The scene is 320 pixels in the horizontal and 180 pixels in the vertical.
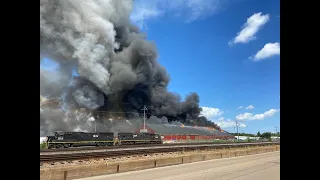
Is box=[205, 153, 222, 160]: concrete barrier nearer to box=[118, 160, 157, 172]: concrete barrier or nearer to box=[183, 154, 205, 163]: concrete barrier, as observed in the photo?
box=[183, 154, 205, 163]: concrete barrier

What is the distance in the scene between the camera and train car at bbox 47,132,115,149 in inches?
1572

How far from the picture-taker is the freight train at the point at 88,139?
40.2 m

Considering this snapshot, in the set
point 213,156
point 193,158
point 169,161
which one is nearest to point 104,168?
point 169,161

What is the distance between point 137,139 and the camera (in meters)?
52.2

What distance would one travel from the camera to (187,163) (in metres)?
24.9

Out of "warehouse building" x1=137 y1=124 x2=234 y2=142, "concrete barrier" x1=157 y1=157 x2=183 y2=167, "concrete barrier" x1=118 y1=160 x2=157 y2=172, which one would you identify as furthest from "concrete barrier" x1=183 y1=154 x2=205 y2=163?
"warehouse building" x1=137 y1=124 x2=234 y2=142

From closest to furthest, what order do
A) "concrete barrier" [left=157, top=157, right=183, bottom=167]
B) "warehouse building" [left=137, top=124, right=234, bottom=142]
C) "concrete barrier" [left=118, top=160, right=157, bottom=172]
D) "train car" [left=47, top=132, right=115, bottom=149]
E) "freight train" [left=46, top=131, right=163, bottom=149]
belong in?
"concrete barrier" [left=118, top=160, right=157, bottom=172] → "concrete barrier" [left=157, top=157, right=183, bottom=167] → "train car" [left=47, top=132, right=115, bottom=149] → "freight train" [left=46, top=131, right=163, bottom=149] → "warehouse building" [left=137, top=124, right=234, bottom=142]

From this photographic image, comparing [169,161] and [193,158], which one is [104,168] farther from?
[193,158]

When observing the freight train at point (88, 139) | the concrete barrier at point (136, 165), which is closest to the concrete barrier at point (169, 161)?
the concrete barrier at point (136, 165)

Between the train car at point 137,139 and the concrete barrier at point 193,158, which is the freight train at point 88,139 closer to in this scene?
the train car at point 137,139
